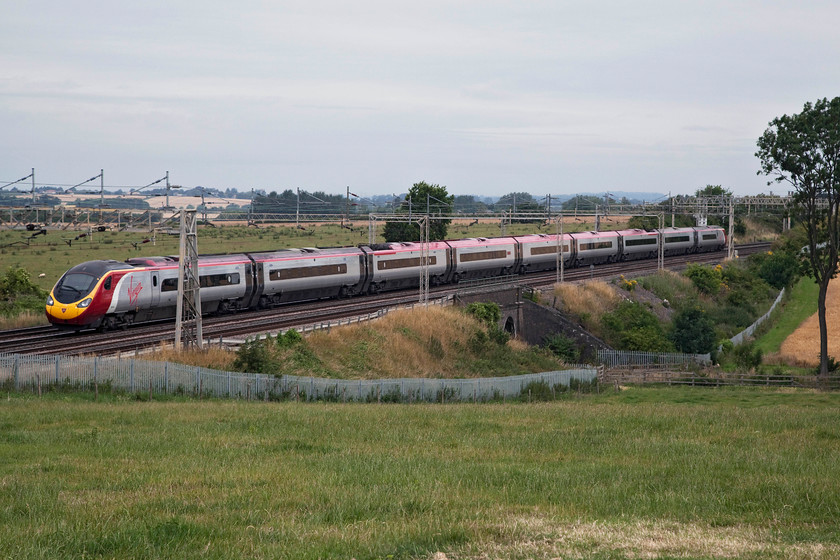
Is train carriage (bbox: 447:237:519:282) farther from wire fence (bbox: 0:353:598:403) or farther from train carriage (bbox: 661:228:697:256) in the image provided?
train carriage (bbox: 661:228:697:256)

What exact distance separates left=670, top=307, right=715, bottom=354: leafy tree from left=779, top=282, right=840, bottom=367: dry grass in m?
5.00

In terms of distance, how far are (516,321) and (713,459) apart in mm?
44514

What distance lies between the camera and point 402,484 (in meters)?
16.2

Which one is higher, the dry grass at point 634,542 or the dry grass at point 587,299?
the dry grass at point 634,542

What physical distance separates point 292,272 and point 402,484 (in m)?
37.0

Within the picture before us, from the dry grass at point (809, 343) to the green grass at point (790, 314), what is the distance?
2.23 ft

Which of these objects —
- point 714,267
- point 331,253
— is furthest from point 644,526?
point 714,267

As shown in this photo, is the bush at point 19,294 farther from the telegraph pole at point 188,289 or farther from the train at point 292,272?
the telegraph pole at point 188,289

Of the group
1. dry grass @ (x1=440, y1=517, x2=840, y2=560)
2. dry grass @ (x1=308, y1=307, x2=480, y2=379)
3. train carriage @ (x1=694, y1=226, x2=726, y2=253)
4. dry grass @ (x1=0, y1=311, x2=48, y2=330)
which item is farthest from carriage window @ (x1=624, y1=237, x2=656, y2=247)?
dry grass @ (x1=440, y1=517, x2=840, y2=560)

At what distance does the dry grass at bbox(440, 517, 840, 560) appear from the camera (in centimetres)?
1117

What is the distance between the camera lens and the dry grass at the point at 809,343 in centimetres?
5838

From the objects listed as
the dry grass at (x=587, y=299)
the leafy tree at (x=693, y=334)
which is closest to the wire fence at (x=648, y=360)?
the leafy tree at (x=693, y=334)

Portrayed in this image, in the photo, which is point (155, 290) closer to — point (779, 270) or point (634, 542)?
point (634, 542)

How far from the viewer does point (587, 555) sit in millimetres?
11109
